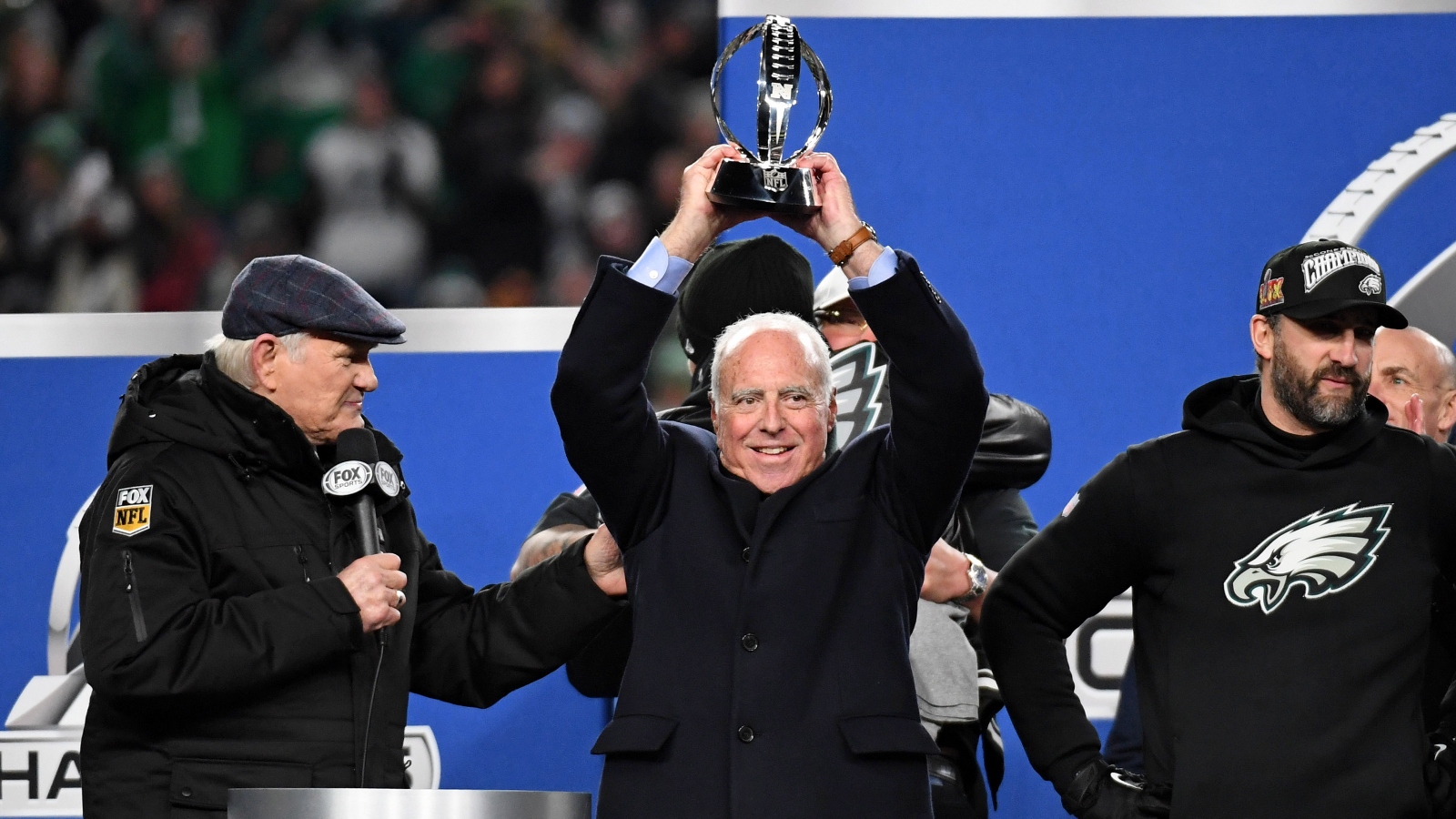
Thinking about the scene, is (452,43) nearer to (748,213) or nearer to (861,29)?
(861,29)

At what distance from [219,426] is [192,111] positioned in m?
1.89

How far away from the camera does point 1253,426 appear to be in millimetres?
2219

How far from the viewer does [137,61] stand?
3916 mm

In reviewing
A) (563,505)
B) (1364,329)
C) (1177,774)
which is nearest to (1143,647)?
(1177,774)

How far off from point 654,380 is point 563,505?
3.36 feet

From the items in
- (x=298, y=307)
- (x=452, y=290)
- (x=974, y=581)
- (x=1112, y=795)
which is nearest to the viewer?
(x=1112, y=795)

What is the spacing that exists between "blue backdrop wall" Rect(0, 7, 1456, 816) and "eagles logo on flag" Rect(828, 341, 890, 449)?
2.86ft

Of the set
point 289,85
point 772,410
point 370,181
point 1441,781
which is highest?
point 289,85

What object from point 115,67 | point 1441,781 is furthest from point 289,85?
point 1441,781

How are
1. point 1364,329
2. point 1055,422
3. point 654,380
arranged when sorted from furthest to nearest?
point 654,380 < point 1055,422 < point 1364,329

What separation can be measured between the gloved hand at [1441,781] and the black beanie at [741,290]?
112 cm

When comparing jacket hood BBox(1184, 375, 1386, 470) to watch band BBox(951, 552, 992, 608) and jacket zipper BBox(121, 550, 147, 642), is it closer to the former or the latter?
watch band BBox(951, 552, 992, 608)

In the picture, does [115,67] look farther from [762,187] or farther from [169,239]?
[762,187]

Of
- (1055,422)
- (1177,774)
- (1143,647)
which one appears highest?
(1055,422)
